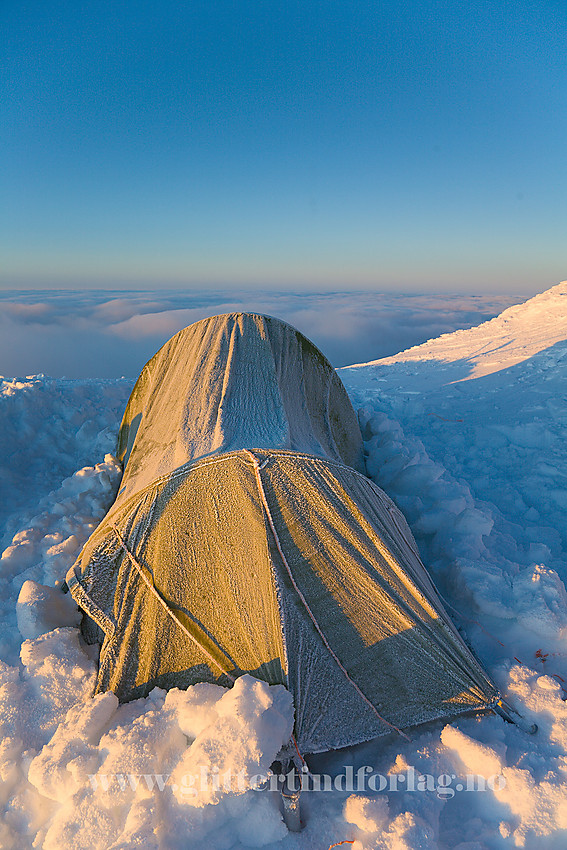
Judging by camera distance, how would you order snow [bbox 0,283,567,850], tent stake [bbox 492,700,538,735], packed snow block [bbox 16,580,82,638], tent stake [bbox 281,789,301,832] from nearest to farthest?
1. snow [bbox 0,283,567,850]
2. tent stake [bbox 281,789,301,832]
3. tent stake [bbox 492,700,538,735]
4. packed snow block [bbox 16,580,82,638]

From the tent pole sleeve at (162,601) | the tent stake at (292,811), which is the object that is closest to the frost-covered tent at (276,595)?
the tent pole sleeve at (162,601)

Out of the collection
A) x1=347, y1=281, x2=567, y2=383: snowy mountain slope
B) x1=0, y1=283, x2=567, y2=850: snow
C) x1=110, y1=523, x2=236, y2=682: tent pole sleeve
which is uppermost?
x1=347, y1=281, x2=567, y2=383: snowy mountain slope

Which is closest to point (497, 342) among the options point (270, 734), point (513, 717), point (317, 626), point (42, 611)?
point (513, 717)

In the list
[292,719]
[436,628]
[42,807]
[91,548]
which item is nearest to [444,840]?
[292,719]

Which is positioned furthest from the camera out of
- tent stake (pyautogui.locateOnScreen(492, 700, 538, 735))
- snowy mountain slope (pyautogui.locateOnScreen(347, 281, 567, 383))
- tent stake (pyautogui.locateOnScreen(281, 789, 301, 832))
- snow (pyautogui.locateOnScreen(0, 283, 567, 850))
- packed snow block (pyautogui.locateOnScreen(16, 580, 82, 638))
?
snowy mountain slope (pyautogui.locateOnScreen(347, 281, 567, 383))

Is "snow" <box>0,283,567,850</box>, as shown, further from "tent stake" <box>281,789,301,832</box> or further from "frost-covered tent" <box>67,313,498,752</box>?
"frost-covered tent" <box>67,313,498,752</box>

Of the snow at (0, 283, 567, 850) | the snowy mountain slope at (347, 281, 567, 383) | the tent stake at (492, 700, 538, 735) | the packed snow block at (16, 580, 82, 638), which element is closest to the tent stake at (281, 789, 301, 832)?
the snow at (0, 283, 567, 850)

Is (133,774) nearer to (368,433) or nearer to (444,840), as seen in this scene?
(444,840)
